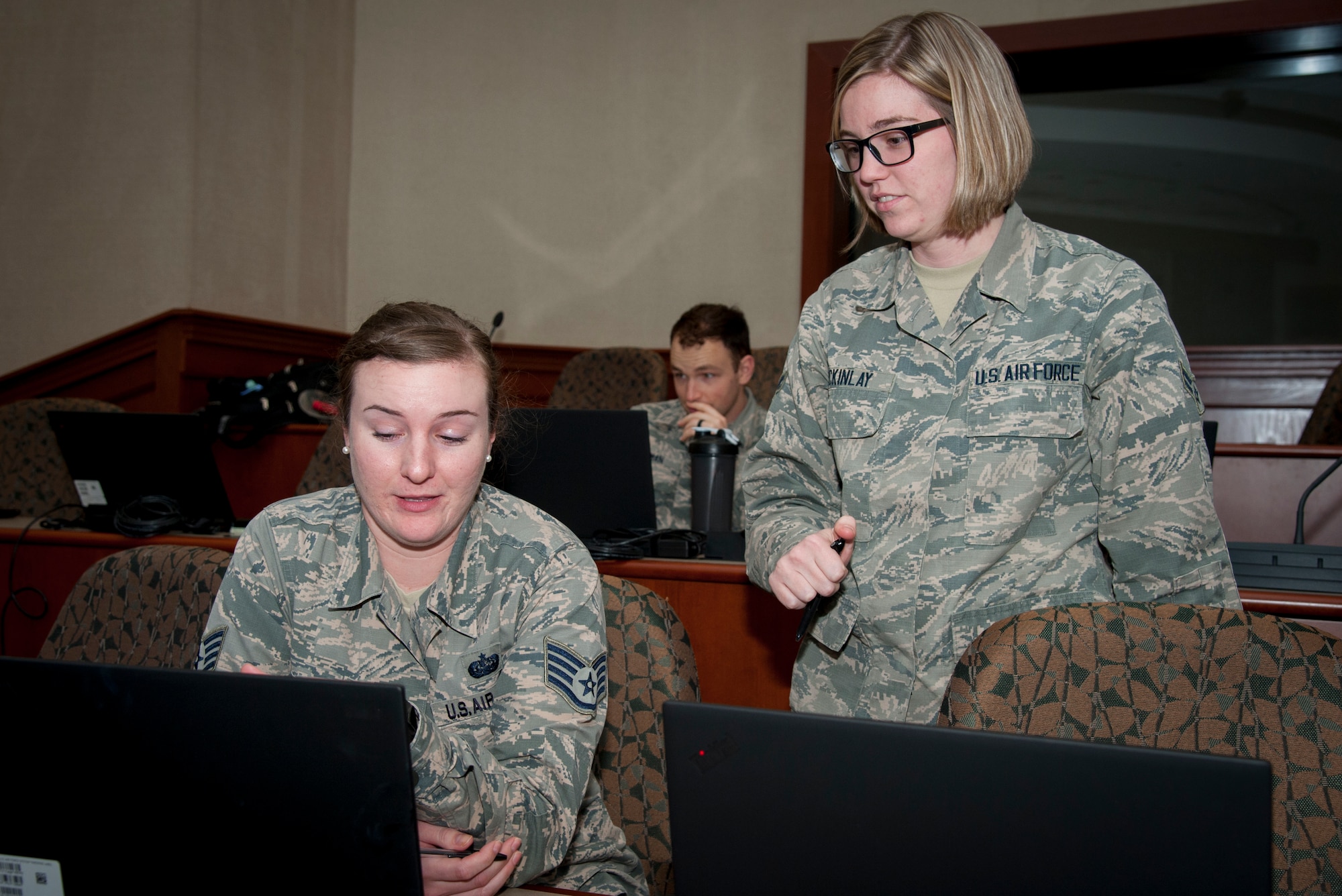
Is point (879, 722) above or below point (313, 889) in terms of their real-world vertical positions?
above

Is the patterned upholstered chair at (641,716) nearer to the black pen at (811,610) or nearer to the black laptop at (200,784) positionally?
the black pen at (811,610)

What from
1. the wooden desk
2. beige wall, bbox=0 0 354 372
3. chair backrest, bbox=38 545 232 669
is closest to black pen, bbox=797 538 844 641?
the wooden desk

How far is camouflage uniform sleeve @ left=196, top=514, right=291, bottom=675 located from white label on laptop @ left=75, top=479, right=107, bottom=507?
1221 millimetres

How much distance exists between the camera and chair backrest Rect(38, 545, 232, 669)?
3.99 feet

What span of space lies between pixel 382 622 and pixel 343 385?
299 millimetres

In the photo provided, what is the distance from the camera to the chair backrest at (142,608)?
3.99ft

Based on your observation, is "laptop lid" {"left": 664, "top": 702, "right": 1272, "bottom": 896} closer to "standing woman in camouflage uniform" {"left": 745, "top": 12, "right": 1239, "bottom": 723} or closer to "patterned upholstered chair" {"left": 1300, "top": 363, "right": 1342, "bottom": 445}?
"standing woman in camouflage uniform" {"left": 745, "top": 12, "right": 1239, "bottom": 723}

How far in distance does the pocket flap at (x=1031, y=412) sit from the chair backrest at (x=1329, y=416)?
1970 millimetres

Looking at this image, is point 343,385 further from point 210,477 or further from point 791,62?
point 791,62

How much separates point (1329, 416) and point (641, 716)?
8.15ft

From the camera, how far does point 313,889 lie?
0.57m

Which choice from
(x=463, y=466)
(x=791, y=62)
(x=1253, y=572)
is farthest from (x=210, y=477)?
(x=791, y=62)

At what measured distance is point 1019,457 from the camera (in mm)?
1121

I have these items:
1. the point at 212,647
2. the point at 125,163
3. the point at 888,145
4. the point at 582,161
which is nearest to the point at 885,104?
the point at 888,145
